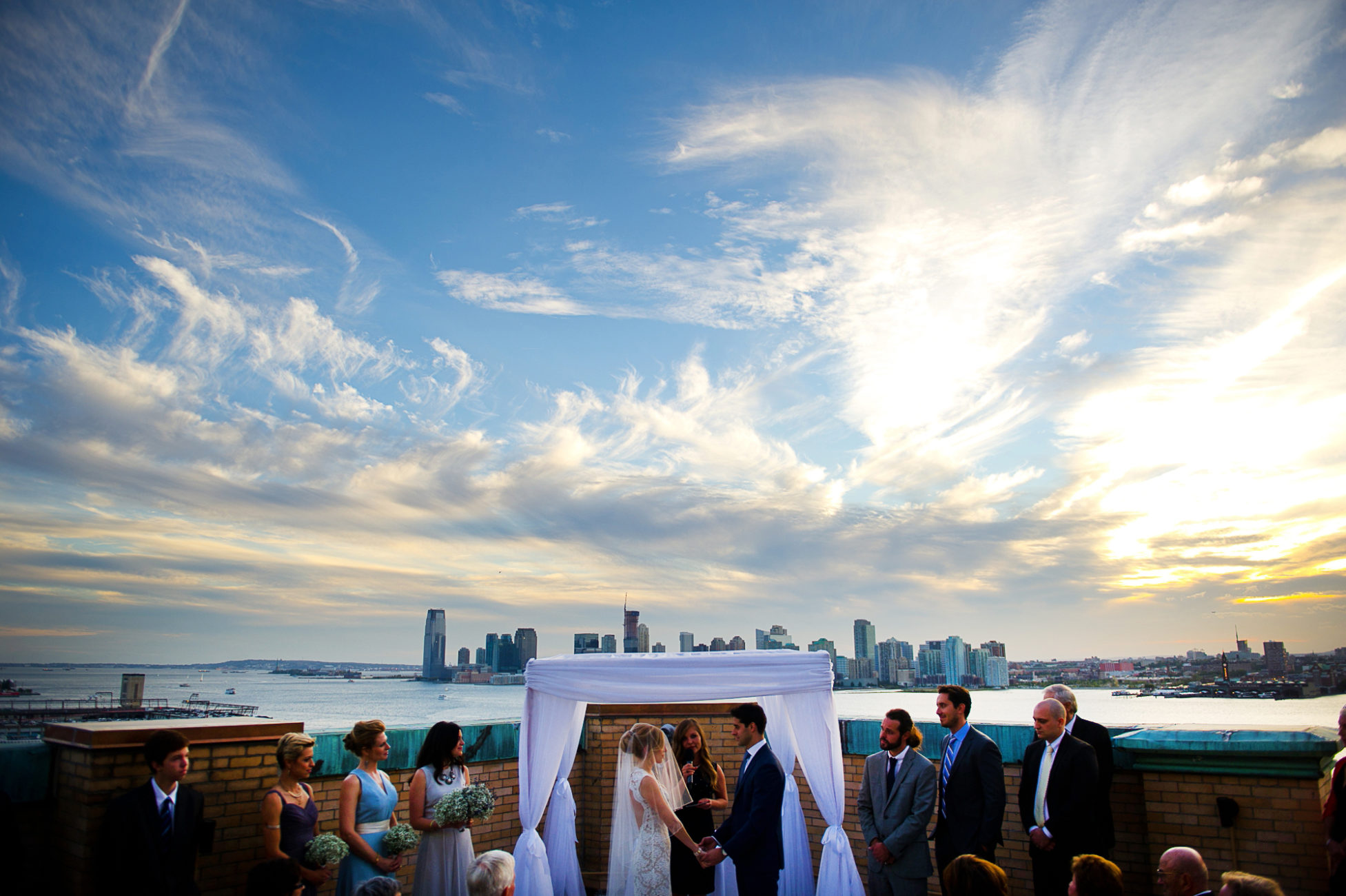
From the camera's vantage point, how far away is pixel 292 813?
13.7 ft

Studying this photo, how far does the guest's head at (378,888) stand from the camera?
289 centimetres

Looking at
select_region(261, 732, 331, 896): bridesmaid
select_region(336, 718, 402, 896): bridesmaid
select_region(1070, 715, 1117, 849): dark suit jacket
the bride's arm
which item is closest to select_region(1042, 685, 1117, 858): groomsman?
select_region(1070, 715, 1117, 849): dark suit jacket

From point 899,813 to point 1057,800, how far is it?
0.97m

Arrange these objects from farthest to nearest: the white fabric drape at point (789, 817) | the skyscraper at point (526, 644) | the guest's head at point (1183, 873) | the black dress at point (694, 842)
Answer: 1. the skyscraper at point (526, 644)
2. the white fabric drape at point (789, 817)
3. the black dress at point (694, 842)
4. the guest's head at point (1183, 873)

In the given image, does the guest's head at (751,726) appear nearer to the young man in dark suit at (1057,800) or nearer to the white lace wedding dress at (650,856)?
the white lace wedding dress at (650,856)

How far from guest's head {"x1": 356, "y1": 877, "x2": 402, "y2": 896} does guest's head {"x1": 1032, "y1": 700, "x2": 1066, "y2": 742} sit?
3.80 meters

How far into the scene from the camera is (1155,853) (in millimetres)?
5016

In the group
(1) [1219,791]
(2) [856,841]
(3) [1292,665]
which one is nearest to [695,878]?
(2) [856,841]

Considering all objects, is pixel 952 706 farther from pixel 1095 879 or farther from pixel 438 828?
pixel 438 828

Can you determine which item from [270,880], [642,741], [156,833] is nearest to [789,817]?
[642,741]

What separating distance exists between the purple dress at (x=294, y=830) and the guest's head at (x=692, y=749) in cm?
255

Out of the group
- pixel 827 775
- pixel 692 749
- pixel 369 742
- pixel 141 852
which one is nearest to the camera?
pixel 141 852

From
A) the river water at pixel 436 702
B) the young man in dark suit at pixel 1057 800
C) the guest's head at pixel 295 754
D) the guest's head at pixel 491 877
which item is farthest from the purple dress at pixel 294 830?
the river water at pixel 436 702

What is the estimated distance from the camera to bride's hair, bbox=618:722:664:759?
5180mm
